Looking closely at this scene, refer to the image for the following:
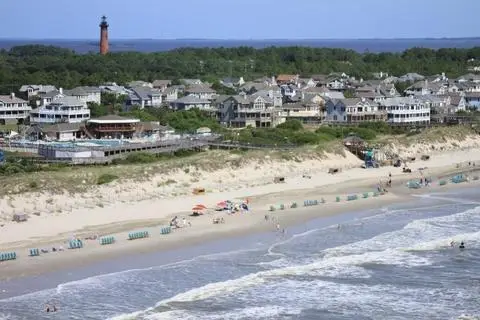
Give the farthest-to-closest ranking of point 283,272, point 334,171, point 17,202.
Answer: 1. point 334,171
2. point 17,202
3. point 283,272

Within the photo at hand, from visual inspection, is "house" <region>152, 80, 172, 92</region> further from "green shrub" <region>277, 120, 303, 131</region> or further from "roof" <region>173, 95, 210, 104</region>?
"green shrub" <region>277, 120, 303, 131</region>

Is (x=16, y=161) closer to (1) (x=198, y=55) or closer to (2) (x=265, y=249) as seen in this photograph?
(2) (x=265, y=249)

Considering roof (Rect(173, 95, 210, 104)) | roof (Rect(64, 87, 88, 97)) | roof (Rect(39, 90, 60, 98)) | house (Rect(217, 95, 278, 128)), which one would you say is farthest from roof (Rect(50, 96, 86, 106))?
house (Rect(217, 95, 278, 128))

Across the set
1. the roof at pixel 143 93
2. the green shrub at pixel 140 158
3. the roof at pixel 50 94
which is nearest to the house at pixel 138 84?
the roof at pixel 143 93

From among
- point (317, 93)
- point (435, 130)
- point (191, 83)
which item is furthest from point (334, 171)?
point (191, 83)

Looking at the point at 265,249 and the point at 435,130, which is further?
the point at 435,130

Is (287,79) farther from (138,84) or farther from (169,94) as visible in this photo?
(169,94)

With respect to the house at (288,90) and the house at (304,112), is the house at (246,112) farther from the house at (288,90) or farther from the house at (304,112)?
the house at (288,90)
